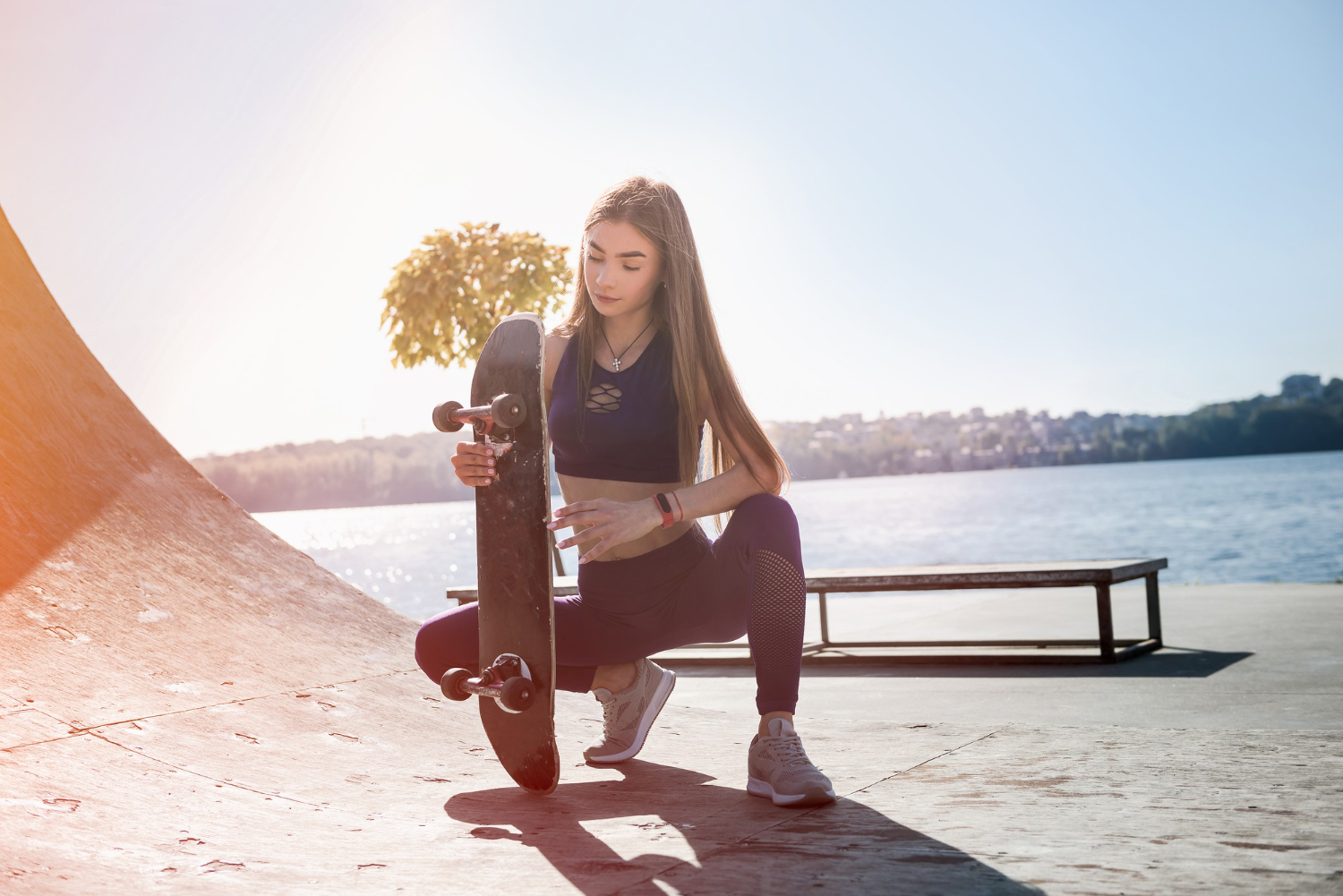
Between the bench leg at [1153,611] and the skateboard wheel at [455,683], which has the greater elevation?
the skateboard wheel at [455,683]

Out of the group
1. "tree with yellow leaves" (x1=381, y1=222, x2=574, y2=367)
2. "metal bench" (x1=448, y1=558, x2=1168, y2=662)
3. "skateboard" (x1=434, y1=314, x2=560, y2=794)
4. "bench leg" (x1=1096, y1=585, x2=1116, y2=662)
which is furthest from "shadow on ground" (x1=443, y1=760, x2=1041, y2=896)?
"tree with yellow leaves" (x1=381, y1=222, x2=574, y2=367)

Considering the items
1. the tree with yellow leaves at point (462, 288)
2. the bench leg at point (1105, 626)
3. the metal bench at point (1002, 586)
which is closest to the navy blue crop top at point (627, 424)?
the metal bench at point (1002, 586)

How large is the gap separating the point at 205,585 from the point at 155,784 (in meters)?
1.38

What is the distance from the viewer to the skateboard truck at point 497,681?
2217 mm

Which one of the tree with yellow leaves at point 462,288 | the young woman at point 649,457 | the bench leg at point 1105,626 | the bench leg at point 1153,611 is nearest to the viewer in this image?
the young woman at point 649,457

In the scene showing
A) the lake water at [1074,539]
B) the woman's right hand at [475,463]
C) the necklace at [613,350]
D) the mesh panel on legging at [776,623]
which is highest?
the necklace at [613,350]

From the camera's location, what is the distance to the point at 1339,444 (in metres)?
74.6

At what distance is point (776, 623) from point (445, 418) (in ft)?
2.67

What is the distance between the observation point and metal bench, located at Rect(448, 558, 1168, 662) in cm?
474

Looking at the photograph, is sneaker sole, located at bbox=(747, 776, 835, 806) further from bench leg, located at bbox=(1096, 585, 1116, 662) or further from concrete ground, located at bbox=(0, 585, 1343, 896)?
bench leg, located at bbox=(1096, 585, 1116, 662)

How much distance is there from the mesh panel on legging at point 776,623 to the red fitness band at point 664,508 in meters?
0.20

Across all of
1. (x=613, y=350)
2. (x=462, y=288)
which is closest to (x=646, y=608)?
(x=613, y=350)

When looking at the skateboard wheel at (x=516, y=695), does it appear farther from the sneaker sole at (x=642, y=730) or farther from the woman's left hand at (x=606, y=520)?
the sneaker sole at (x=642, y=730)

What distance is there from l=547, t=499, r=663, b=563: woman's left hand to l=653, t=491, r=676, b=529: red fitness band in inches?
1.3
